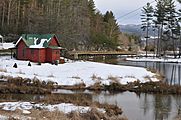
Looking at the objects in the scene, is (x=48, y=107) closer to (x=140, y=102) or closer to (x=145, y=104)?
(x=145, y=104)

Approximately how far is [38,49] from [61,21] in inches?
820

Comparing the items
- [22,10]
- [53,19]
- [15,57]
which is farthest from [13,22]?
[15,57]

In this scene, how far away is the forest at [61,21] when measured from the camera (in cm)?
6712

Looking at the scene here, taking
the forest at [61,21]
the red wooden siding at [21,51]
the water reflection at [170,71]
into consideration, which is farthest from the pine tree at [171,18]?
the red wooden siding at [21,51]

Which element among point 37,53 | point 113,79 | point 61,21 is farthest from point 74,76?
point 61,21

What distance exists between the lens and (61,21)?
68.7 m

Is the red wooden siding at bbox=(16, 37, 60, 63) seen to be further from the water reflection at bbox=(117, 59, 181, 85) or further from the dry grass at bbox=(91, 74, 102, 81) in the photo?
the water reflection at bbox=(117, 59, 181, 85)

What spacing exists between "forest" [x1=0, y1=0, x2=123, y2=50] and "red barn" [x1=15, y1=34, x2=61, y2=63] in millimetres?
13601

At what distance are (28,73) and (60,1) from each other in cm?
4841

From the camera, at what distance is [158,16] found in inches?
3676

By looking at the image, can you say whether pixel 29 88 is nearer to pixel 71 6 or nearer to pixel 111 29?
pixel 71 6

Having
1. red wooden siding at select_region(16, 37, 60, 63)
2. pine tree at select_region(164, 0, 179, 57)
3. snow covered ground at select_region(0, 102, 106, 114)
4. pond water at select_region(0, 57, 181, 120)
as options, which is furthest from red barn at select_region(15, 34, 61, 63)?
pine tree at select_region(164, 0, 179, 57)

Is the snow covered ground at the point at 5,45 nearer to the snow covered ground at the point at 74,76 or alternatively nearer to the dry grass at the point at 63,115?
the snow covered ground at the point at 74,76

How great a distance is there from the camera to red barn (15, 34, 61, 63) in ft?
161
